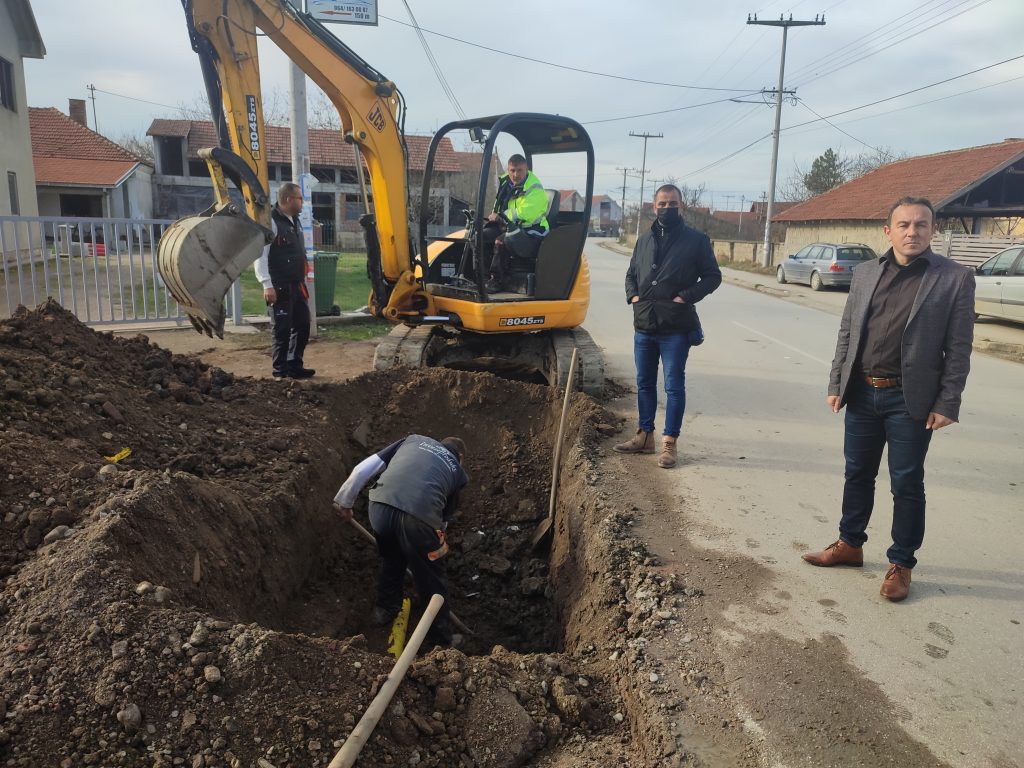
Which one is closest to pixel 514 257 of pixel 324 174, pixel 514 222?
pixel 514 222

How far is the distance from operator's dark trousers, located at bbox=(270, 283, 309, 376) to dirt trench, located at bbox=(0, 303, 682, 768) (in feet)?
4.19

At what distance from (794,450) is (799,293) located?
16990mm

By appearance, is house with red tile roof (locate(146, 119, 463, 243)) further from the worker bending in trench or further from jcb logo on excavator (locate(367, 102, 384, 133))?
the worker bending in trench

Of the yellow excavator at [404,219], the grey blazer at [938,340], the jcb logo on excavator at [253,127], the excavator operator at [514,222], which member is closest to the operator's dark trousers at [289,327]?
the yellow excavator at [404,219]

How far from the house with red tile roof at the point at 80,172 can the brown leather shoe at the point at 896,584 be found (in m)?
29.7

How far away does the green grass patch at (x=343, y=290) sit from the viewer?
13.7 m

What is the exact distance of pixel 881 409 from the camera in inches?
155

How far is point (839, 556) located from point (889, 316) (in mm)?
1452

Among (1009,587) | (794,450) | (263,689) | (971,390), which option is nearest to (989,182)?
(971,390)

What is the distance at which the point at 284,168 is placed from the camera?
3694 cm

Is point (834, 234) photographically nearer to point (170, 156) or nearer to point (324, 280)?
point (324, 280)

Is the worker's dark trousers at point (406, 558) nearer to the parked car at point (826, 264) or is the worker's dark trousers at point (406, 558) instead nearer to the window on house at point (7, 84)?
the parked car at point (826, 264)

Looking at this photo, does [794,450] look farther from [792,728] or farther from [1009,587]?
[792,728]

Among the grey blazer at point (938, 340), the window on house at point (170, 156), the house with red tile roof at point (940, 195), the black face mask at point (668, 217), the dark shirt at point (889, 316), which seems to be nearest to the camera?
the grey blazer at point (938, 340)
